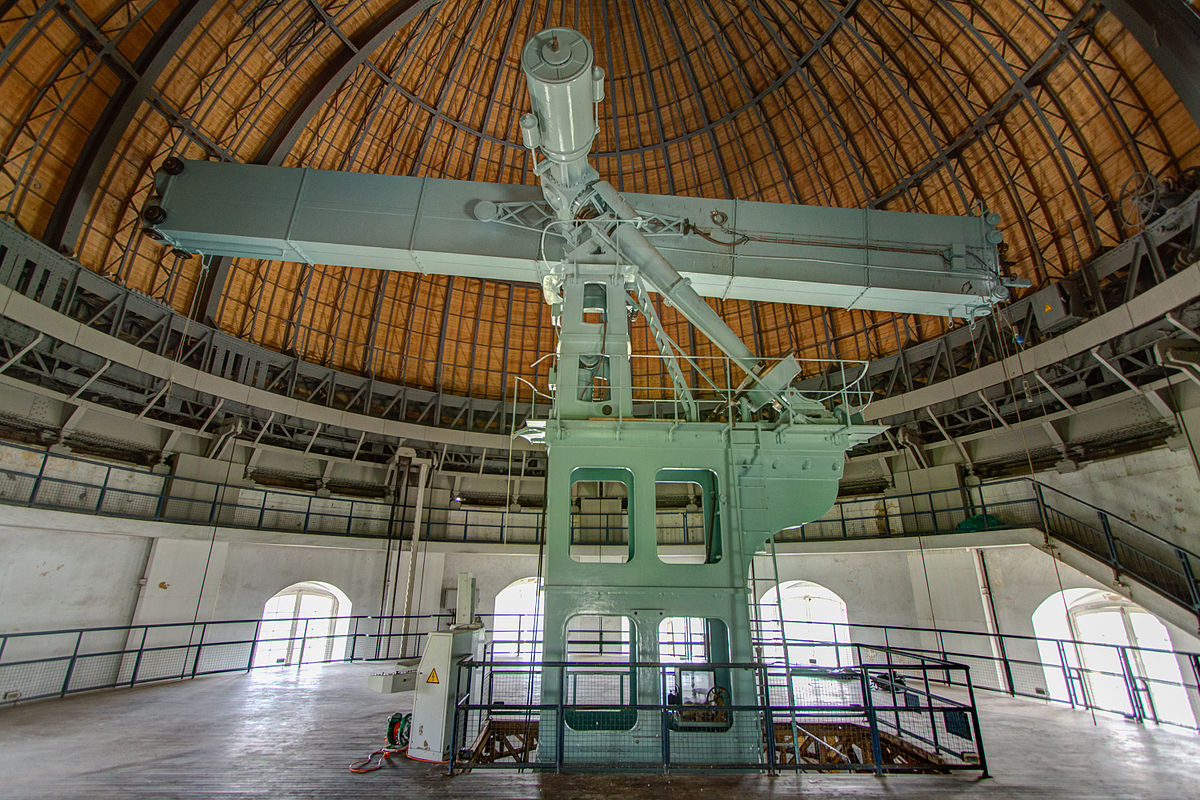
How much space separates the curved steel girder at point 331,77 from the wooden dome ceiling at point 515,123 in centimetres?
8

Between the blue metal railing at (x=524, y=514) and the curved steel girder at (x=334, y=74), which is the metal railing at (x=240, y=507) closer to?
the blue metal railing at (x=524, y=514)

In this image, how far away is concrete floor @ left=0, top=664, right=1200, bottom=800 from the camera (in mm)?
7070

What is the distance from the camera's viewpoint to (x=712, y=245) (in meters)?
11.9

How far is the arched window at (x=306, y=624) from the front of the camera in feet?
77.4

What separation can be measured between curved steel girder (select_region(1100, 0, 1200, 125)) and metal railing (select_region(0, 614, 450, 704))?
2323cm

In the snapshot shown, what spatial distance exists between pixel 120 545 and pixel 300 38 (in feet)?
55.8

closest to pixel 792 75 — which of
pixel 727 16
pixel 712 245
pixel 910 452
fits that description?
pixel 727 16

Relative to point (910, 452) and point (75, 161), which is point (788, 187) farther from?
point (75, 161)

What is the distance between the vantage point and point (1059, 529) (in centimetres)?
1778

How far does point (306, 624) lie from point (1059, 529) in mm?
29166

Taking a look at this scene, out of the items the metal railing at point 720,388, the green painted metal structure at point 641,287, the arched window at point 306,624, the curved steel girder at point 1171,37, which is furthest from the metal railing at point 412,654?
the curved steel girder at point 1171,37

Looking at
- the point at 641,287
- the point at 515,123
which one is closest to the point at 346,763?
the point at 641,287

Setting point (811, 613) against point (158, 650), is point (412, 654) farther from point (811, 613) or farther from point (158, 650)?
point (811, 613)

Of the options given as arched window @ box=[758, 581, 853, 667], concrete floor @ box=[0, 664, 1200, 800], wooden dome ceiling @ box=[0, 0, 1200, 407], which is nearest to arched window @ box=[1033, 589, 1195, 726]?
concrete floor @ box=[0, 664, 1200, 800]
